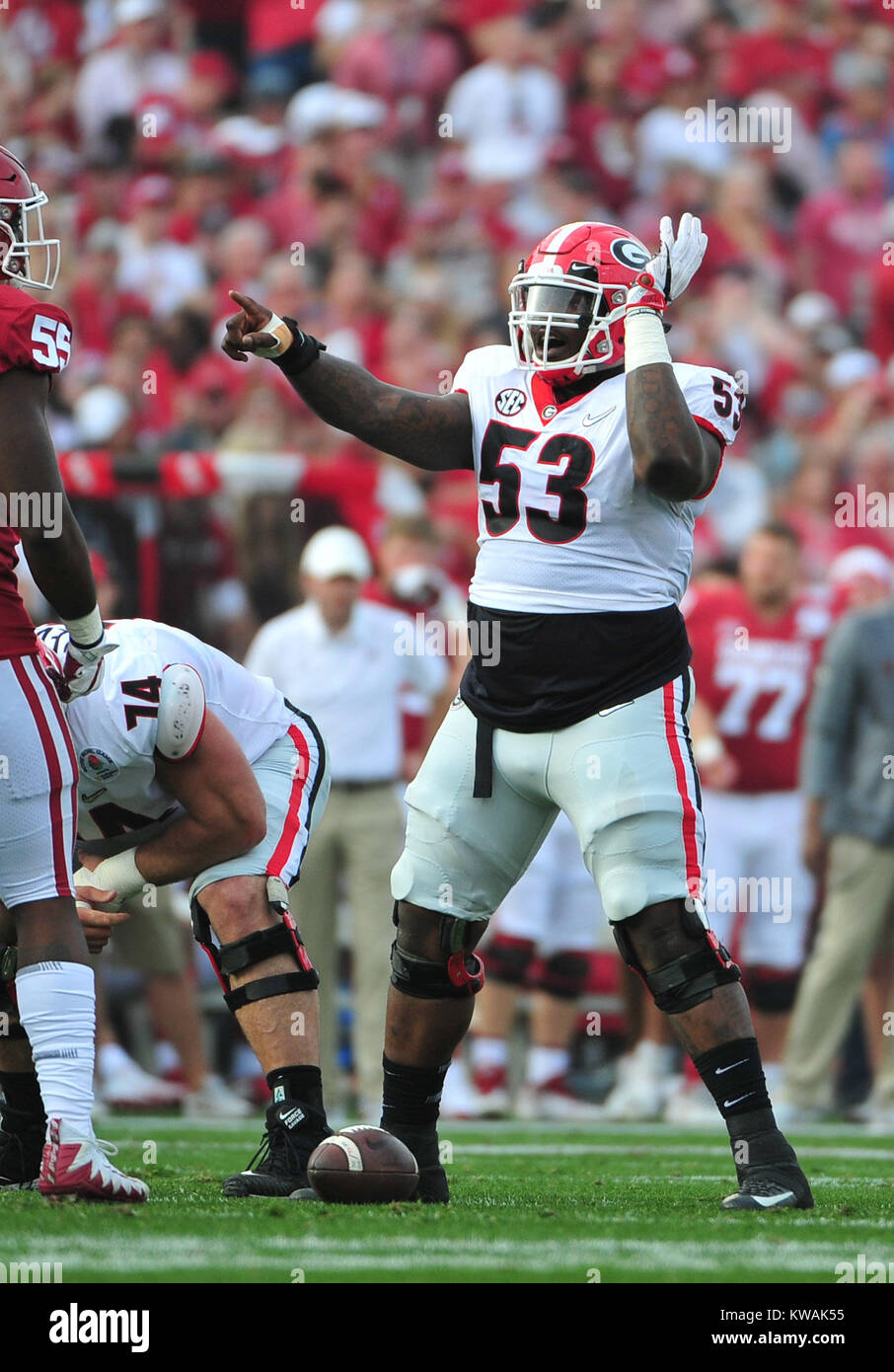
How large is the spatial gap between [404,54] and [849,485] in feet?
15.3

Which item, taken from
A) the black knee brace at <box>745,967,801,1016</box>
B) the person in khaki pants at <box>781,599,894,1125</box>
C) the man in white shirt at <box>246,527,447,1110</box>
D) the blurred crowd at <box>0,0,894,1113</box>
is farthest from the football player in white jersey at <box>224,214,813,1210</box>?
the blurred crowd at <box>0,0,894,1113</box>

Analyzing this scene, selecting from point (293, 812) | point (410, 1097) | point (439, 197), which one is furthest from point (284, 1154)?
point (439, 197)

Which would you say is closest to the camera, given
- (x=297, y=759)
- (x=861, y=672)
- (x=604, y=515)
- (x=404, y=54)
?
(x=604, y=515)

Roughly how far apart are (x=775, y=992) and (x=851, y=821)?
0.74m

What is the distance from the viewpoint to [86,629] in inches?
170

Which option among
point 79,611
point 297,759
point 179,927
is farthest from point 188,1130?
point 79,611

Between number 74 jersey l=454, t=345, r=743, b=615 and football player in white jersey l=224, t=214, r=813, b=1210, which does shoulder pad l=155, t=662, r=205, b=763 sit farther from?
number 74 jersey l=454, t=345, r=743, b=615

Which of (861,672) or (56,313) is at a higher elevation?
(56,313)

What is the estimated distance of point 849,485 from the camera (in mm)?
10320

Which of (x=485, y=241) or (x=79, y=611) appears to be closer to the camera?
(x=79, y=611)

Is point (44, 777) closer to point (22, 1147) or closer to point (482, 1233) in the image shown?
point (22, 1147)

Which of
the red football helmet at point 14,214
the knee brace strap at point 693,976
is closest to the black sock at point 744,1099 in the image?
the knee brace strap at point 693,976

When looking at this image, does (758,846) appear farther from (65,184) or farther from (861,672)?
(65,184)

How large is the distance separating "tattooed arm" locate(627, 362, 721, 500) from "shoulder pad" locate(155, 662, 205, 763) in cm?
108
